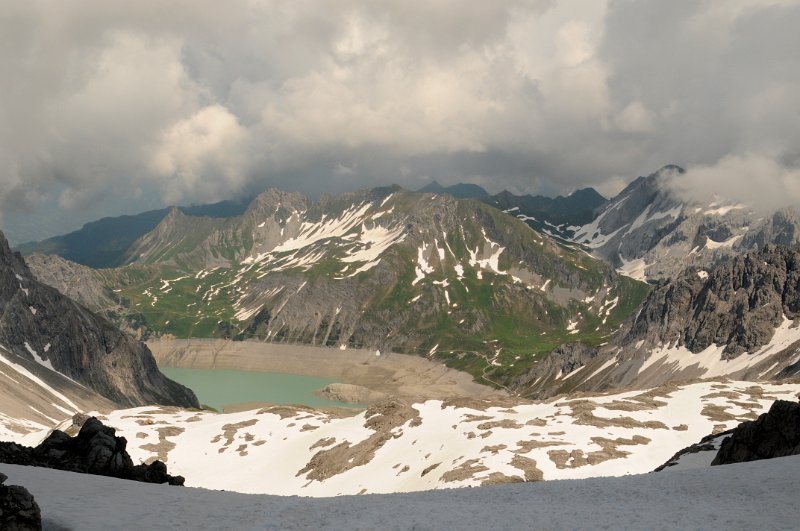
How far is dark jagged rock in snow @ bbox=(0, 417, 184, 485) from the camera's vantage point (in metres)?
39.8

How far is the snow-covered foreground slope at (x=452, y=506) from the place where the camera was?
80.1 ft

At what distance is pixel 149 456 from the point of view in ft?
347

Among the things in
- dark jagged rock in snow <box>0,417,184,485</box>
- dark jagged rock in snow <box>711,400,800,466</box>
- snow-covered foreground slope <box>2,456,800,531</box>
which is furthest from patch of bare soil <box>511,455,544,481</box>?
dark jagged rock in snow <box>0,417,184,485</box>

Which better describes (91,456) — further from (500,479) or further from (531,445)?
(531,445)

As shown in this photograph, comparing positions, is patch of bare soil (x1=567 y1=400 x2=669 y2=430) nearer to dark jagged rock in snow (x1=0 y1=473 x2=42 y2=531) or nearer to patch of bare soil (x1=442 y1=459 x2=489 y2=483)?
patch of bare soil (x1=442 y1=459 x2=489 y2=483)

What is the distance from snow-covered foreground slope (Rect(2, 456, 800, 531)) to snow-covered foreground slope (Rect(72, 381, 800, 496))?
3030 centimetres

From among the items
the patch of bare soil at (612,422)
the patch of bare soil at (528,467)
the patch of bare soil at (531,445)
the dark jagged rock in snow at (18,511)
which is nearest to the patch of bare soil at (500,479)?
the patch of bare soil at (528,467)

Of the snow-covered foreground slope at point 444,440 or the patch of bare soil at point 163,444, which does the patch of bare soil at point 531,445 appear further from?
the patch of bare soil at point 163,444

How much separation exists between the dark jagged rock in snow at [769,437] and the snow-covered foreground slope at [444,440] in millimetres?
18181

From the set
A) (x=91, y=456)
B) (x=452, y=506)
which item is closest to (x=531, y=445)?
(x=452, y=506)

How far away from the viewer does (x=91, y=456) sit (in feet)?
134

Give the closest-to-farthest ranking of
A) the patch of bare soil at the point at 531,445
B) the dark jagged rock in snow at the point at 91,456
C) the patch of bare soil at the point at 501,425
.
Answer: the dark jagged rock in snow at the point at 91,456 < the patch of bare soil at the point at 531,445 < the patch of bare soil at the point at 501,425

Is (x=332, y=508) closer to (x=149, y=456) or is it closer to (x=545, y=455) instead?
(x=545, y=455)

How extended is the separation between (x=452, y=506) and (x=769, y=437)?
103 ft
